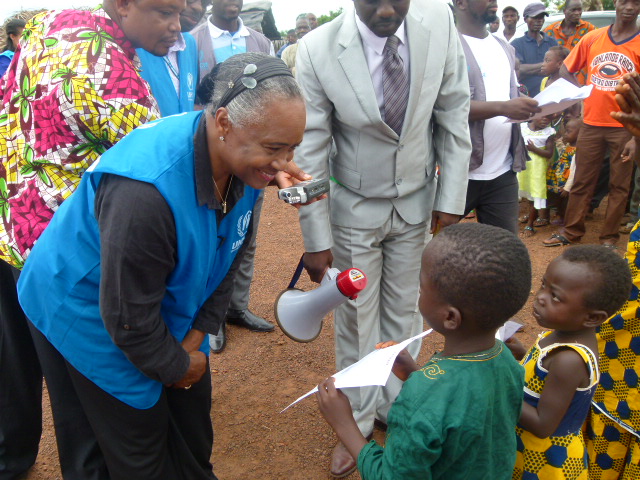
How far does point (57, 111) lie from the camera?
1898 mm

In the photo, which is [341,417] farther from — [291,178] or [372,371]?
[291,178]

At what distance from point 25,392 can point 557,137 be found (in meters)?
6.13

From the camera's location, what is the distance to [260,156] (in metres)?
1.60

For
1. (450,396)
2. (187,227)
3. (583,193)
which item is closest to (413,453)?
(450,396)

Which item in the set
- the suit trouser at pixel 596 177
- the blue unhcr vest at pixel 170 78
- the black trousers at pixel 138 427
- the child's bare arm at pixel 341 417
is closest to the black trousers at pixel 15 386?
the black trousers at pixel 138 427

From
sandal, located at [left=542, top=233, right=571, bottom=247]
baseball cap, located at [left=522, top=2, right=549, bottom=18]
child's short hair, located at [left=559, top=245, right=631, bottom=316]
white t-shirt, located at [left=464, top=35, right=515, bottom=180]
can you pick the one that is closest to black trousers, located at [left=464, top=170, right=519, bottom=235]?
white t-shirt, located at [left=464, top=35, right=515, bottom=180]

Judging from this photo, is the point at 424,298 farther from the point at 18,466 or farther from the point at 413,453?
the point at 18,466

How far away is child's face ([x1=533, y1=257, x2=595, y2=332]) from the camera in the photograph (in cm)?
175

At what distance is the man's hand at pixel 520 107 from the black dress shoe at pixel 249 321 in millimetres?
2165

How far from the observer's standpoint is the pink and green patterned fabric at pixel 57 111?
190 centimetres

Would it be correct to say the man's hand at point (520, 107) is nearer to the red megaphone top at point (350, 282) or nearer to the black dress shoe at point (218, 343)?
the red megaphone top at point (350, 282)

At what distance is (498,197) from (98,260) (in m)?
2.57

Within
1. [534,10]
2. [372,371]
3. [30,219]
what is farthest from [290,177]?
[534,10]

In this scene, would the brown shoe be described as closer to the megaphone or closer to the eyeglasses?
the megaphone
